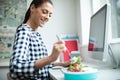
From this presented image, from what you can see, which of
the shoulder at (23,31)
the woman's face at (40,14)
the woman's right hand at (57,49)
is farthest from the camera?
the woman's face at (40,14)

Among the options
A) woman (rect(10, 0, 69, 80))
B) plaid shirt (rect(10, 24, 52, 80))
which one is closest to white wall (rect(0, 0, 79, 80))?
woman (rect(10, 0, 69, 80))

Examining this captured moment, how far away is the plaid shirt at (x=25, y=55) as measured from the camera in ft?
2.87

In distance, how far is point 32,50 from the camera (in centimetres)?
107

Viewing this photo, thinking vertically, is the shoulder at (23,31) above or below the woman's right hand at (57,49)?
above

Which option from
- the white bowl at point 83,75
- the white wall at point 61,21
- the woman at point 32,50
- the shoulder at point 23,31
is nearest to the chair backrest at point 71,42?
the white wall at point 61,21

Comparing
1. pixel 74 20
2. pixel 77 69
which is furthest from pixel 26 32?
pixel 74 20

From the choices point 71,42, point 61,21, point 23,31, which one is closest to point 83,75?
point 23,31

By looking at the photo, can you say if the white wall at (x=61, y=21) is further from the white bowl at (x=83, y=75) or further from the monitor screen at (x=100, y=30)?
the white bowl at (x=83, y=75)

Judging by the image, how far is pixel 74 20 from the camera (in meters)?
Answer: 2.53

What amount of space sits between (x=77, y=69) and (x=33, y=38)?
0.32 meters

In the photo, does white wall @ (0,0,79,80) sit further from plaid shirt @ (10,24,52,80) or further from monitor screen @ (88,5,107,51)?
plaid shirt @ (10,24,52,80)

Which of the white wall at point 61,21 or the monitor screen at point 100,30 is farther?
the white wall at point 61,21

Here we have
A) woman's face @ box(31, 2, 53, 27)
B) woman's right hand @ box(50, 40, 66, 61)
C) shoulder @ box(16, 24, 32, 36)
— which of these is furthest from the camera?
woman's face @ box(31, 2, 53, 27)

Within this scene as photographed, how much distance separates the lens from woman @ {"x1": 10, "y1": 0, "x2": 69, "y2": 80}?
0.87 meters
